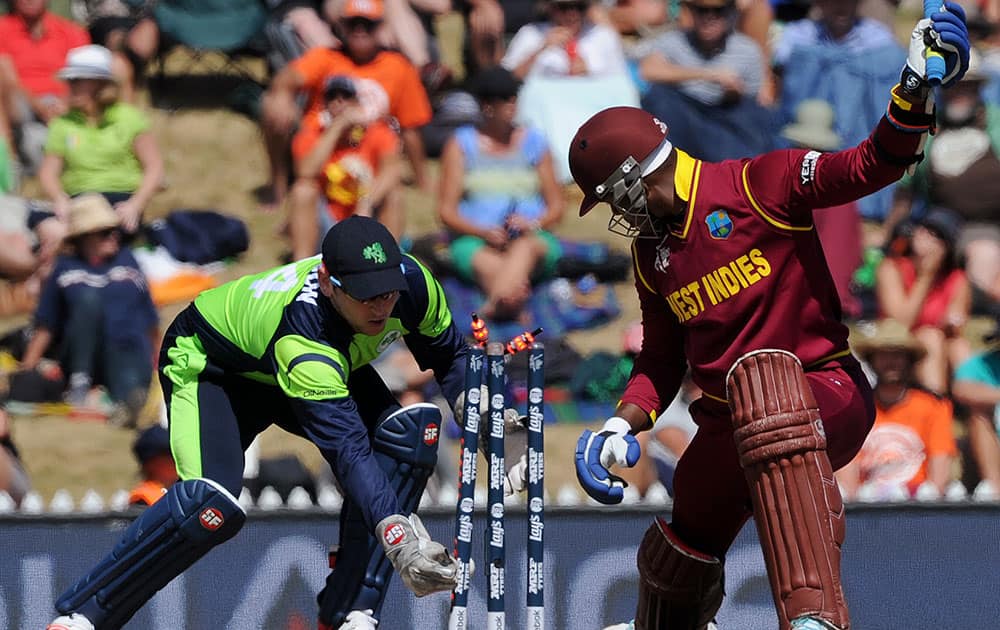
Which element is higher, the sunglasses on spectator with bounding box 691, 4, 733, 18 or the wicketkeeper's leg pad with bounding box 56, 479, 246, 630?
the sunglasses on spectator with bounding box 691, 4, 733, 18

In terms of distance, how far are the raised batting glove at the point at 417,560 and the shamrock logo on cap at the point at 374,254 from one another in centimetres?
85

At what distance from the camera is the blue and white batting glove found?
211 inches

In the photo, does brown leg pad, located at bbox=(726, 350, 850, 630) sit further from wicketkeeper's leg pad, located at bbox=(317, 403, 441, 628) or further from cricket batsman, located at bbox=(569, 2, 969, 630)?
wicketkeeper's leg pad, located at bbox=(317, 403, 441, 628)

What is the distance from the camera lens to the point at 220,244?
10094mm

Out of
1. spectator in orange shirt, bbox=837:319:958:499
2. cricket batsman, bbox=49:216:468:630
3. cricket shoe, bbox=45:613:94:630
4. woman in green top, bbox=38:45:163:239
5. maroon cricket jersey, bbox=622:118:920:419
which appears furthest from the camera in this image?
woman in green top, bbox=38:45:163:239

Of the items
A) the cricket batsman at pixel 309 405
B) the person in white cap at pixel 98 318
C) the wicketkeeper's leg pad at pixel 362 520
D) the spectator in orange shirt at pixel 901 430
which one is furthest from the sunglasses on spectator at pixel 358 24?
the wicketkeeper's leg pad at pixel 362 520

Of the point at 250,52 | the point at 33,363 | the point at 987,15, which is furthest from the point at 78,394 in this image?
the point at 987,15

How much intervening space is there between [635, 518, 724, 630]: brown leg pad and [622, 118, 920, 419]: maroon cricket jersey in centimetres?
62

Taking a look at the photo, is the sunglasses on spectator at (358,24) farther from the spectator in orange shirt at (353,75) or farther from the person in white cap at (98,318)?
the person in white cap at (98,318)

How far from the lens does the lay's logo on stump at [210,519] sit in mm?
5895

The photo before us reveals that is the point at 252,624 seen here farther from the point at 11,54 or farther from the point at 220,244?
the point at 11,54

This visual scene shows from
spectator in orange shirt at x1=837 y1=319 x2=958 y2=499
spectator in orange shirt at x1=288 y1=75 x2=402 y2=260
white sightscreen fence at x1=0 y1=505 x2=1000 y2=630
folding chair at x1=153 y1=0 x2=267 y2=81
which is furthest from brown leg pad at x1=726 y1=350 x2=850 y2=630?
→ folding chair at x1=153 y1=0 x2=267 y2=81

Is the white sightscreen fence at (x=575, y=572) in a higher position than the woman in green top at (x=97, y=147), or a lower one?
lower

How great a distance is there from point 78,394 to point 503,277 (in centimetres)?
239
